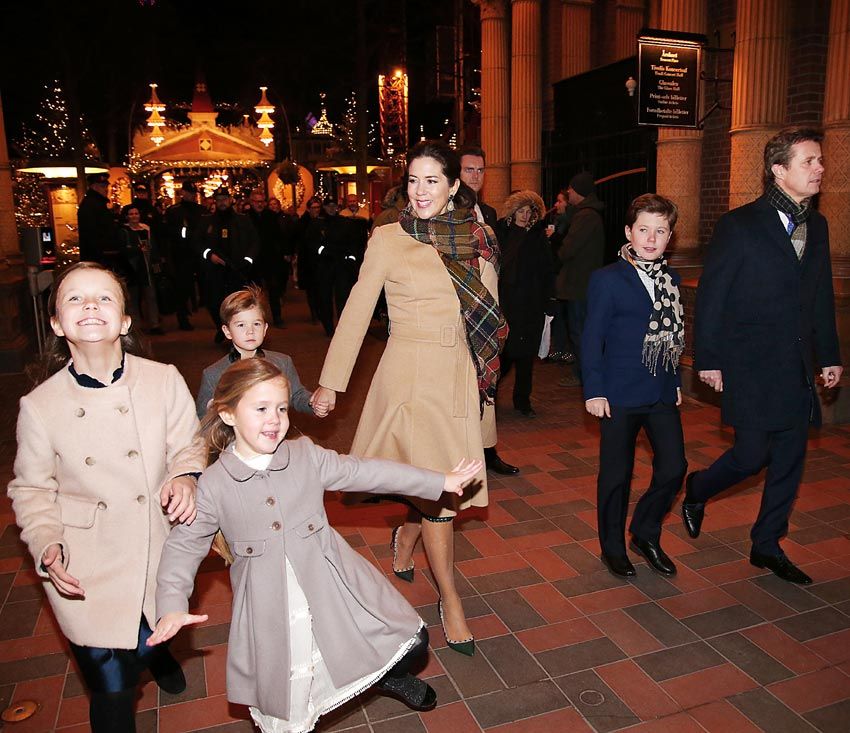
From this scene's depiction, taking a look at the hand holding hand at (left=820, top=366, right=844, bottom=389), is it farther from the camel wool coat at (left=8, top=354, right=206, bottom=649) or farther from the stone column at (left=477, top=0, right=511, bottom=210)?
the stone column at (left=477, top=0, right=511, bottom=210)

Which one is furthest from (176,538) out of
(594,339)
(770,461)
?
(770,461)

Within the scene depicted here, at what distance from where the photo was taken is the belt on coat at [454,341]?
10.5 ft

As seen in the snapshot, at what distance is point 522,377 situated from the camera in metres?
7.00

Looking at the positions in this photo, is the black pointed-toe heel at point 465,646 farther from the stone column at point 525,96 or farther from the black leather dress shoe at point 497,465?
the stone column at point 525,96

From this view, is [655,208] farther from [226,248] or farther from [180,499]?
[226,248]

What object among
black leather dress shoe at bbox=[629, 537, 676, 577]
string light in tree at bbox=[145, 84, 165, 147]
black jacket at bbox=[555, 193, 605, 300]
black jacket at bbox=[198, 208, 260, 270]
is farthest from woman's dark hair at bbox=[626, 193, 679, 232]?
string light in tree at bbox=[145, 84, 165, 147]

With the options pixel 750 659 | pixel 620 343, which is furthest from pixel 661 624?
pixel 620 343

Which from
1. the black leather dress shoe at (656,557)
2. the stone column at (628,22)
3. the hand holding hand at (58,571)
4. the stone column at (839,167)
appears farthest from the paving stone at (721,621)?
the stone column at (628,22)

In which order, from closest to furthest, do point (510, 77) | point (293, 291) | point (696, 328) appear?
point (696, 328), point (510, 77), point (293, 291)

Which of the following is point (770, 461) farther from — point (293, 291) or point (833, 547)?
point (293, 291)

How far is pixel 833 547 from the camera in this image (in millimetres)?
4262

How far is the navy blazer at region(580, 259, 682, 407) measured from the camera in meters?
3.64

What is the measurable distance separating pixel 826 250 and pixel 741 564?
172 cm

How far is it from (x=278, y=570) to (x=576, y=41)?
38.0 feet
